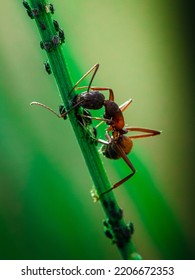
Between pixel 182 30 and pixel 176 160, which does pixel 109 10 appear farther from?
pixel 176 160

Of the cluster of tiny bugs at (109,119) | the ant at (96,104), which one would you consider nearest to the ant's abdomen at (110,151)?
the cluster of tiny bugs at (109,119)

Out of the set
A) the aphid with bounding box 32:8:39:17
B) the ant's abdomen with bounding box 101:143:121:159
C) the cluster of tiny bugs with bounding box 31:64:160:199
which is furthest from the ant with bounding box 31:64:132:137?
the aphid with bounding box 32:8:39:17

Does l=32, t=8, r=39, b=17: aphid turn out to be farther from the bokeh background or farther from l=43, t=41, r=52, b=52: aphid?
the bokeh background

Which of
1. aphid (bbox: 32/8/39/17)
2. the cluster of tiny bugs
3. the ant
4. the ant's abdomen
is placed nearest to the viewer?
aphid (bbox: 32/8/39/17)

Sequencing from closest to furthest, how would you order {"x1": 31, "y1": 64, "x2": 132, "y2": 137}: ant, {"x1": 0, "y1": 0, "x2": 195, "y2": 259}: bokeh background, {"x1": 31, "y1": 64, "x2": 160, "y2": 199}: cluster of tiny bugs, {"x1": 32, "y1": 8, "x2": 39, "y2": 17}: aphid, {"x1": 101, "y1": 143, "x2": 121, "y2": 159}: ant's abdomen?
{"x1": 32, "y1": 8, "x2": 39, "y2": 17}: aphid < {"x1": 31, "y1": 64, "x2": 132, "y2": 137}: ant < {"x1": 31, "y1": 64, "x2": 160, "y2": 199}: cluster of tiny bugs < {"x1": 101, "y1": 143, "x2": 121, "y2": 159}: ant's abdomen < {"x1": 0, "y1": 0, "x2": 195, "y2": 259}: bokeh background
